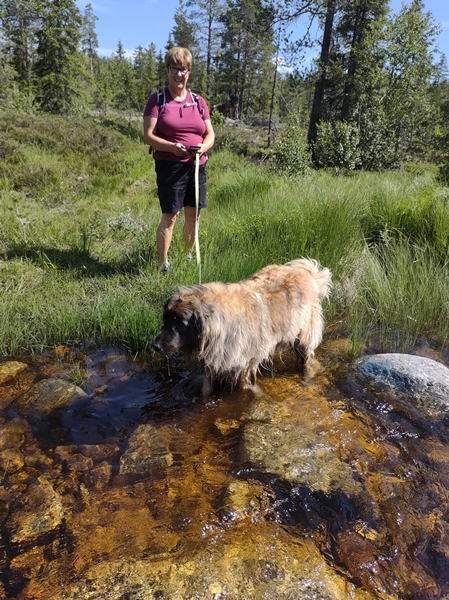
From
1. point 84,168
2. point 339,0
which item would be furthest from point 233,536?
point 339,0

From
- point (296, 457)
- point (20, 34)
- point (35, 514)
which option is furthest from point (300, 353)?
point (20, 34)

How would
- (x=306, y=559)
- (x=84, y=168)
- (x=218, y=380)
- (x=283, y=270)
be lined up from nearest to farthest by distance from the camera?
1. (x=306, y=559)
2. (x=218, y=380)
3. (x=283, y=270)
4. (x=84, y=168)

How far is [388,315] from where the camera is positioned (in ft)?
16.1

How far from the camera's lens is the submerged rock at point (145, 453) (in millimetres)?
2791

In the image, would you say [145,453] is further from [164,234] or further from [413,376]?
[164,234]

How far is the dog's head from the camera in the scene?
3.10m

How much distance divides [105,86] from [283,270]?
42516 mm

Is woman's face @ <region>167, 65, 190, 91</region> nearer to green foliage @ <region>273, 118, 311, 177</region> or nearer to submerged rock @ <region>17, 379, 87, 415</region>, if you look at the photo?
submerged rock @ <region>17, 379, 87, 415</region>

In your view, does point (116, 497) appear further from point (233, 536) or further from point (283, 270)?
point (283, 270)

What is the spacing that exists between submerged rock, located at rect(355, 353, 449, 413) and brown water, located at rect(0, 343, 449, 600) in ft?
0.48

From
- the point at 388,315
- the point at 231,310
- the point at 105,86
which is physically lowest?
the point at 388,315

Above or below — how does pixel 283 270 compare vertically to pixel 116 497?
above

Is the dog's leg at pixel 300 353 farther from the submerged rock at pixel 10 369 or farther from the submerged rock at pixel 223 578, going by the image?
the submerged rock at pixel 10 369

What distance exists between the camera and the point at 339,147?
13.3 meters
